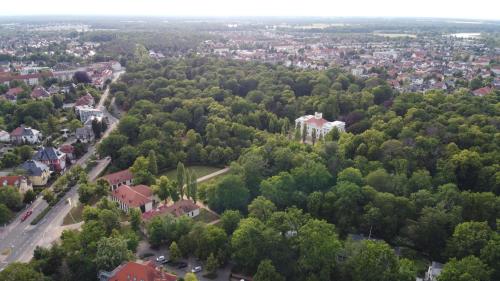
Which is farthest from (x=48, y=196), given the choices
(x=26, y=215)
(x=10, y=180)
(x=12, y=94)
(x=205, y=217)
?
(x=12, y=94)

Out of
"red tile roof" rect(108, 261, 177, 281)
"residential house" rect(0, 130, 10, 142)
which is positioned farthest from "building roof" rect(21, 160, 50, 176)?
"red tile roof" rect(108, 261, 177, 281)

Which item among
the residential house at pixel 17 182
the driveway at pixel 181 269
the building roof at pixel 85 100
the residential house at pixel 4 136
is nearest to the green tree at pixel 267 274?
the driveway at pixel 181 269

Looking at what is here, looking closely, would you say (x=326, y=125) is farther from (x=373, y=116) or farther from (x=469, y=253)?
(x=469, y=253)

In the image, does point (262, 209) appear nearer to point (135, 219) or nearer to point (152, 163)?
point (135, 219)

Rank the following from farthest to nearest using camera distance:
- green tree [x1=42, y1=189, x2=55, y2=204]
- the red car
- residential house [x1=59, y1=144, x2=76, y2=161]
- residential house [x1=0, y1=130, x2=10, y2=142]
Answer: residential house [x1=0, y1=130, x2=10, y2=142] < residential house [x1=59, y1=144, x2=76, y2=161] < green tree [x1=42, y1=189, x2=55, y2=204] < the red car

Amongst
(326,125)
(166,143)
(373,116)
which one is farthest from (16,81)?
(373,116)

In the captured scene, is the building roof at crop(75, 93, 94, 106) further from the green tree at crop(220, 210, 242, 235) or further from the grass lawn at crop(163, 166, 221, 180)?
the green tree at crop(220, 210, 242, 235)
